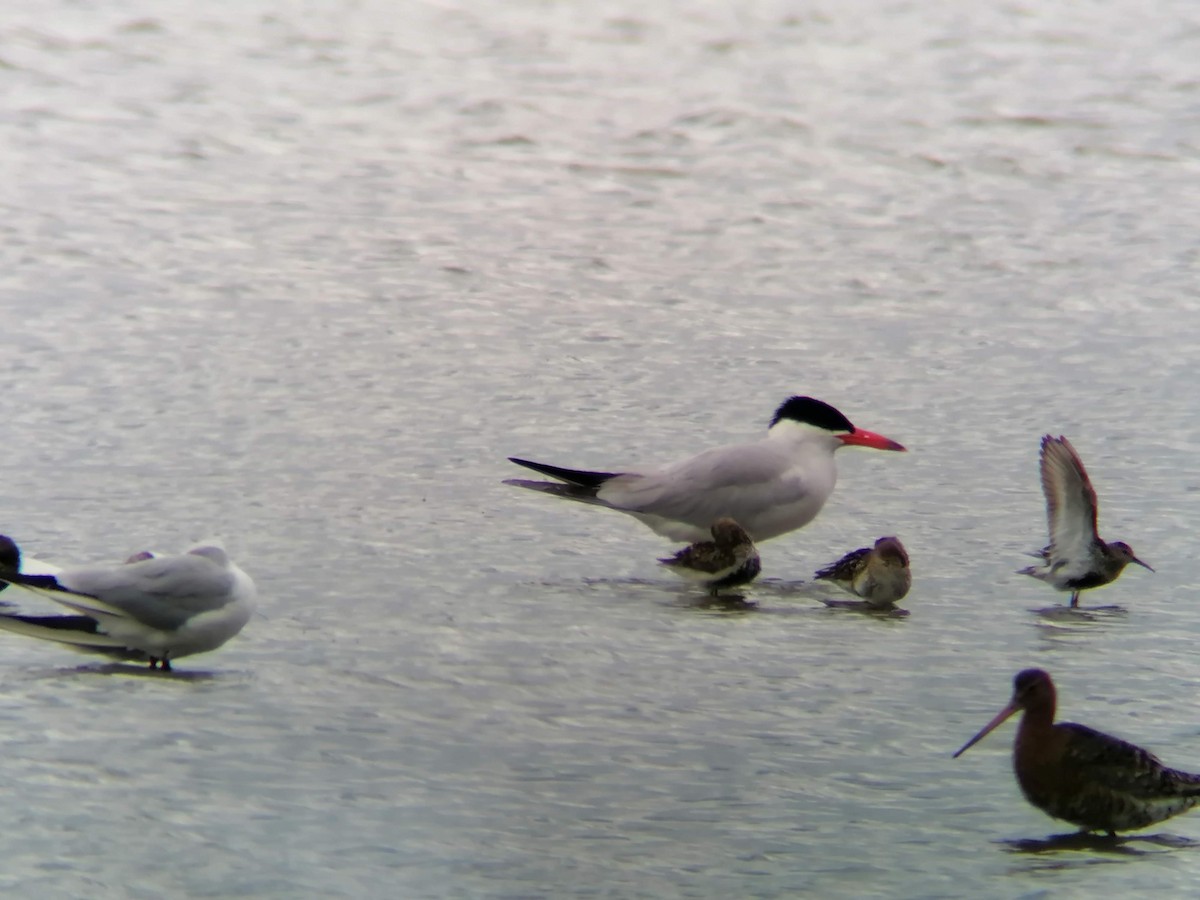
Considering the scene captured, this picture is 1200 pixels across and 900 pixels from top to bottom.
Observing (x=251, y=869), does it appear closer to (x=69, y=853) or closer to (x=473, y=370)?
(x=69, y=853)

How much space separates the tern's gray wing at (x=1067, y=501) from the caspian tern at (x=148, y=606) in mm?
2929

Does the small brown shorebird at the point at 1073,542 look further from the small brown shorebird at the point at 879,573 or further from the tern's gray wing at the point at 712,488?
the tern's gray wing at the point at 712,488

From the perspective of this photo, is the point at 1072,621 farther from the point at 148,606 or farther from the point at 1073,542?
the point at 148,606

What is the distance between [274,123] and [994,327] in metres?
6.72

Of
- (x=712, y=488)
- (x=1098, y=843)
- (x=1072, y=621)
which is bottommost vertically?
(x=1098, y=843)

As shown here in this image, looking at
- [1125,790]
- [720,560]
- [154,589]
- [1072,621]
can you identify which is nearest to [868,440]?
[720,560]

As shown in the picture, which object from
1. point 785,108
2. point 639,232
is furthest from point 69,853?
point 785,108

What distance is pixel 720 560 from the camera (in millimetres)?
7391

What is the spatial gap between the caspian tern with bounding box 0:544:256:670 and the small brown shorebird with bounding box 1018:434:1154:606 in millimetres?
2938

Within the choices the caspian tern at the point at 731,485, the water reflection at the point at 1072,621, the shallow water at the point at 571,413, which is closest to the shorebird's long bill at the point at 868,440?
the caspian tern at the point at 731,485

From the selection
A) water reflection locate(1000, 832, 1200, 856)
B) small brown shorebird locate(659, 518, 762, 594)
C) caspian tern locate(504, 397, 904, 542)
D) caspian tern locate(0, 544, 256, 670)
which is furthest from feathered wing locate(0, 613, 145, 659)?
water reflection locate(1000, 832, 1200, 856)

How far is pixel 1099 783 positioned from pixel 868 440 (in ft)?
13.1

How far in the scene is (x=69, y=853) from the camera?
4.45 metres

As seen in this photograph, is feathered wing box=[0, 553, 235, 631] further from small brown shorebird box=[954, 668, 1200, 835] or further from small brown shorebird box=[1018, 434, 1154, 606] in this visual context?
small brown shorebird box=[1018, 434, 1154, 606]
